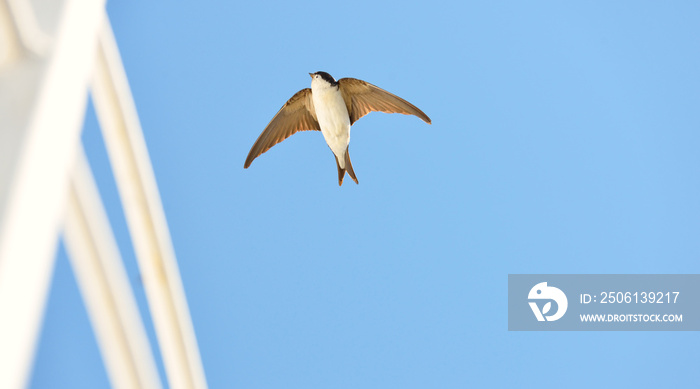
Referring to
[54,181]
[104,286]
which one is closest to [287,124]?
[104,286]

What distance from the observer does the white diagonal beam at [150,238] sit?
2.48m

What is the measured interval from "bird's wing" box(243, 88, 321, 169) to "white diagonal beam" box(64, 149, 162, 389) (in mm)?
6294

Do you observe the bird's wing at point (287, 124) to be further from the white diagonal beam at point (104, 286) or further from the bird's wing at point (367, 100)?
the white diagonal beam at point (104, 286)

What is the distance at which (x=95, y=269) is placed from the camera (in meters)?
1.87

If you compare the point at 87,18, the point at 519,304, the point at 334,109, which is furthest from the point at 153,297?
the point at 519,304

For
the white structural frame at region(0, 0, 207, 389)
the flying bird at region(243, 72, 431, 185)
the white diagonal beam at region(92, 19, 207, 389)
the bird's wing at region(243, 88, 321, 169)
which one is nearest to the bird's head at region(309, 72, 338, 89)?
the flying bird at region(243, 72, 431, 185)

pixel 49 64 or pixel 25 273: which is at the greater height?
pixel 49 64

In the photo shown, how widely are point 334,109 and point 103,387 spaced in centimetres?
599

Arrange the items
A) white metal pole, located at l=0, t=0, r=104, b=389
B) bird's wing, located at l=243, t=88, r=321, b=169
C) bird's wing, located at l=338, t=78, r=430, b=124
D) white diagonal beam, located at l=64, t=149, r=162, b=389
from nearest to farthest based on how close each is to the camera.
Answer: white metal pole, located at l=0, t=0, r=104, b=389 < white diagonal beam, located at l=64, t=149, r=162, b=389 < bird's wing, located at l=338, t=78, r=430, b=124 < bird's wing, located at l=243, t=88, r=321, b=169

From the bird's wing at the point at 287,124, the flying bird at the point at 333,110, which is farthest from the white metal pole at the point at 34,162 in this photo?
the bird's wing at the point at 287,124

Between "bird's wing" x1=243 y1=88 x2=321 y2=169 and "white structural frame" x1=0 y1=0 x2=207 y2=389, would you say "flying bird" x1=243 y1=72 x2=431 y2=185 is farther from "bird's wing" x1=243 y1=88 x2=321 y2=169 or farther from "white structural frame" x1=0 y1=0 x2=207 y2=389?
"white structural frame" x1=0 y1=0 x2=207 y2=389

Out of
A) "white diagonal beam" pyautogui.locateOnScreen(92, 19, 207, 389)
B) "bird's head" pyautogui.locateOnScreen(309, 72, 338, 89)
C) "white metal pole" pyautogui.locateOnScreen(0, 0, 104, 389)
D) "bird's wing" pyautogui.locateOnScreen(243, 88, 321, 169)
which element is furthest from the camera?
"bird's wing" pyautogui.locateOnScreen(243, 88, 321, 169)

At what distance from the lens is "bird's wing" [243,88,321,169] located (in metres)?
8.30

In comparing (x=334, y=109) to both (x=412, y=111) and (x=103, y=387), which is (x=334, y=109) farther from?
(x=103, y=387)
